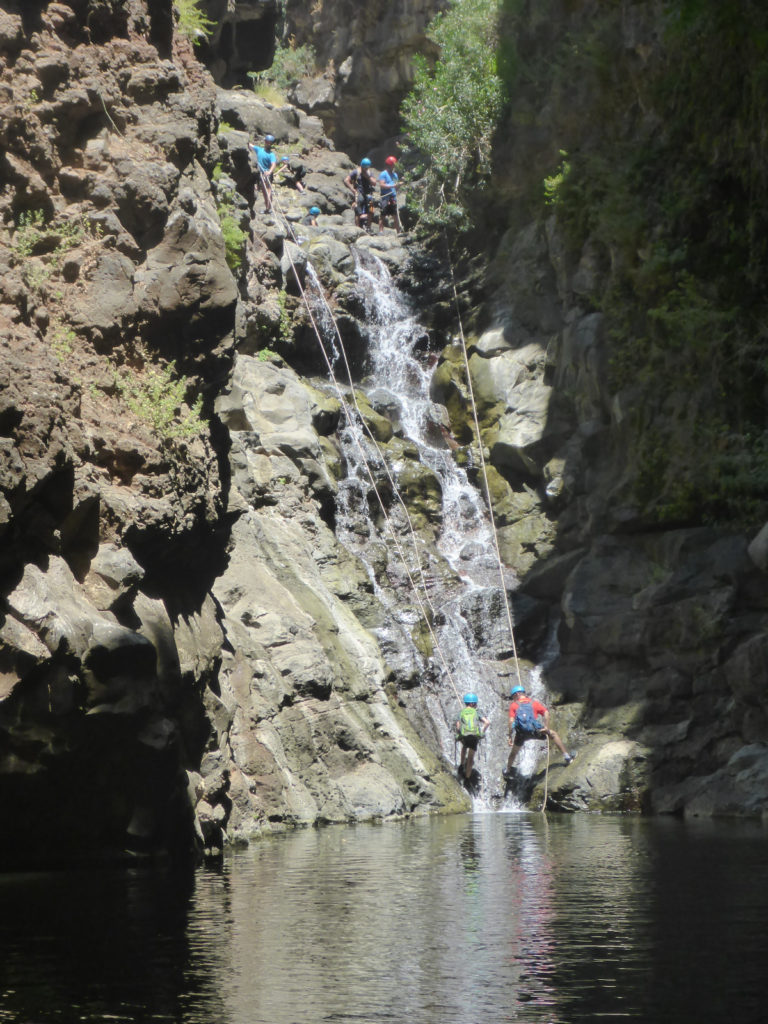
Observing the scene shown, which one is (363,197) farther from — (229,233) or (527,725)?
(527,725)

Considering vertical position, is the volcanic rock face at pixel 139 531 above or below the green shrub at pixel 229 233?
below

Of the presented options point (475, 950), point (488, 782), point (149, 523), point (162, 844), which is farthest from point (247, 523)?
point (475, 950)

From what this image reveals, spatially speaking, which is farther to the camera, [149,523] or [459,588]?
[459,588]

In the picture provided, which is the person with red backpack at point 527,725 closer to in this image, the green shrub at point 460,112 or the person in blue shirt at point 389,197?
the green shrub at point 460,112

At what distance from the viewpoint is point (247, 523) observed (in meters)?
20.1

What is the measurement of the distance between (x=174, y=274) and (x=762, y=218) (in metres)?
10.2

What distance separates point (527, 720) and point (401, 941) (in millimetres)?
13244

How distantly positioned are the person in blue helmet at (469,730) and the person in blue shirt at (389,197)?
2029 centimetres

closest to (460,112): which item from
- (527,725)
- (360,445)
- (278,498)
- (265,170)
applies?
(265,170)

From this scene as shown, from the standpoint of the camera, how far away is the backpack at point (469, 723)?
19891mm

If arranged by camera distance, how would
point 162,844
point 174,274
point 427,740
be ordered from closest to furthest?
point 162,844, point 174,274, point 427,740

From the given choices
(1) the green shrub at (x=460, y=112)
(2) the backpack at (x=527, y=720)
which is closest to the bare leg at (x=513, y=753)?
(2) the backpack at (x=527, y=720)

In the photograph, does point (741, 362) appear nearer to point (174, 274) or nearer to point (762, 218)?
point (762, 218)

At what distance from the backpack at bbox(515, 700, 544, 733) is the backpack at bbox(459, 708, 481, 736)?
0.69m
